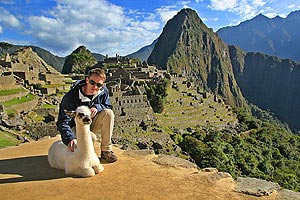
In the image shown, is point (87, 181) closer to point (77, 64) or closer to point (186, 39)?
point (77, 64)

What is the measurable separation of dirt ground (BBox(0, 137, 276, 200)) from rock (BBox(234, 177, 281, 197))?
94 millimetres

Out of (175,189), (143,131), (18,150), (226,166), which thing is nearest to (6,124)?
(18,150)

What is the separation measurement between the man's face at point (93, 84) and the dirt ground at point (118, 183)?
1.29 meters

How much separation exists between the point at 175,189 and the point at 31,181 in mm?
2132

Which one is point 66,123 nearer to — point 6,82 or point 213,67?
point 6,82

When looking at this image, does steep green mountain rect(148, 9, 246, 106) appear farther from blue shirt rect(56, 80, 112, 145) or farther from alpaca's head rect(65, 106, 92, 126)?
alpaca's head rect(65, 106, 92, 126)

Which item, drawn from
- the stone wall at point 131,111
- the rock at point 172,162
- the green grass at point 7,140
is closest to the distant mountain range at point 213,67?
the stone wall at point 131,111

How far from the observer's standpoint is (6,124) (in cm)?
1247

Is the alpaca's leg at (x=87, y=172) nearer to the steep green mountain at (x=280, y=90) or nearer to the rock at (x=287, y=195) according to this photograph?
the rock at (x=287, y=195)

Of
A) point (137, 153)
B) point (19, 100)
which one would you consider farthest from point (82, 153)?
point (19, 100)

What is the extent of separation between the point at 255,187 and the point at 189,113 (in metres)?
33.6

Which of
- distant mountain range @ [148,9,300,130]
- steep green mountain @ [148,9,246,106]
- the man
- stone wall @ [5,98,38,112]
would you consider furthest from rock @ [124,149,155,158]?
steep green mountain @ [148,9,246,106]

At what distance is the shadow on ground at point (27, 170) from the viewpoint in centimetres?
457

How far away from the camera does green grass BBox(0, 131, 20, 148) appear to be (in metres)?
9.34
